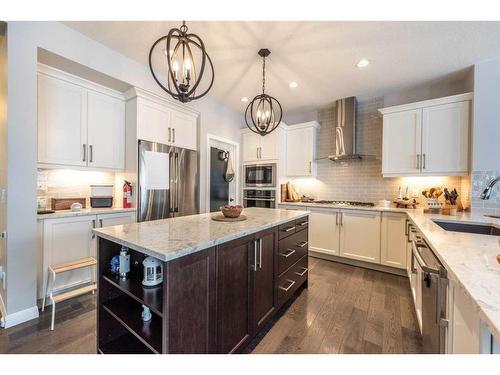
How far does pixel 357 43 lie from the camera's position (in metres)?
2.29

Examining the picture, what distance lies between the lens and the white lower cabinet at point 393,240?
A: 289 cm

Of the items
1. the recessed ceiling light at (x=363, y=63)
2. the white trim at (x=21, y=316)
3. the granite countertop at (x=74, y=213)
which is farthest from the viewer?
the recessed ceiling light at (x=363, y=63)

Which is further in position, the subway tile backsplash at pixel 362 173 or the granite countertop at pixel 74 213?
the subway tile backsplash at pixel 362 173

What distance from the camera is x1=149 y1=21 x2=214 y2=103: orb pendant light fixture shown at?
1.35m

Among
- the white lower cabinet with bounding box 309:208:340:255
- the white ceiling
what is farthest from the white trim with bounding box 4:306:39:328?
the white lower cabinet with bounding box 309:208:340:255

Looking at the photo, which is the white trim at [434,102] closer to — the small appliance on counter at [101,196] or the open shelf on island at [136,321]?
the open shelf on island at [136,321]

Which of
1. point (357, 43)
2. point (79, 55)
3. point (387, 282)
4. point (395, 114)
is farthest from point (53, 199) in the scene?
point (395, 114)

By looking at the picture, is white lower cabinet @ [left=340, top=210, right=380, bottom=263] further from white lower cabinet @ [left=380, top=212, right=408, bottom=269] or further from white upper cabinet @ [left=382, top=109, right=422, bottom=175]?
white upper cabinet @ [left=382, top=109, right=422, bottom=175]

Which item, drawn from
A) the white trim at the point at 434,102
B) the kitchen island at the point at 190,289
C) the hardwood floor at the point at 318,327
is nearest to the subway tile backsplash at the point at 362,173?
the white trim at the point at 434,102

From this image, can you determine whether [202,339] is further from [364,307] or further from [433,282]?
[364,307]

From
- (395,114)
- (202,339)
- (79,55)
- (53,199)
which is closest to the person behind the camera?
(202,339)

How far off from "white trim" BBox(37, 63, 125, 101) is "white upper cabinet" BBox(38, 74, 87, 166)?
38 millimetres

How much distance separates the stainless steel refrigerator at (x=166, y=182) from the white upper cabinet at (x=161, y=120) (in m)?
0.12
